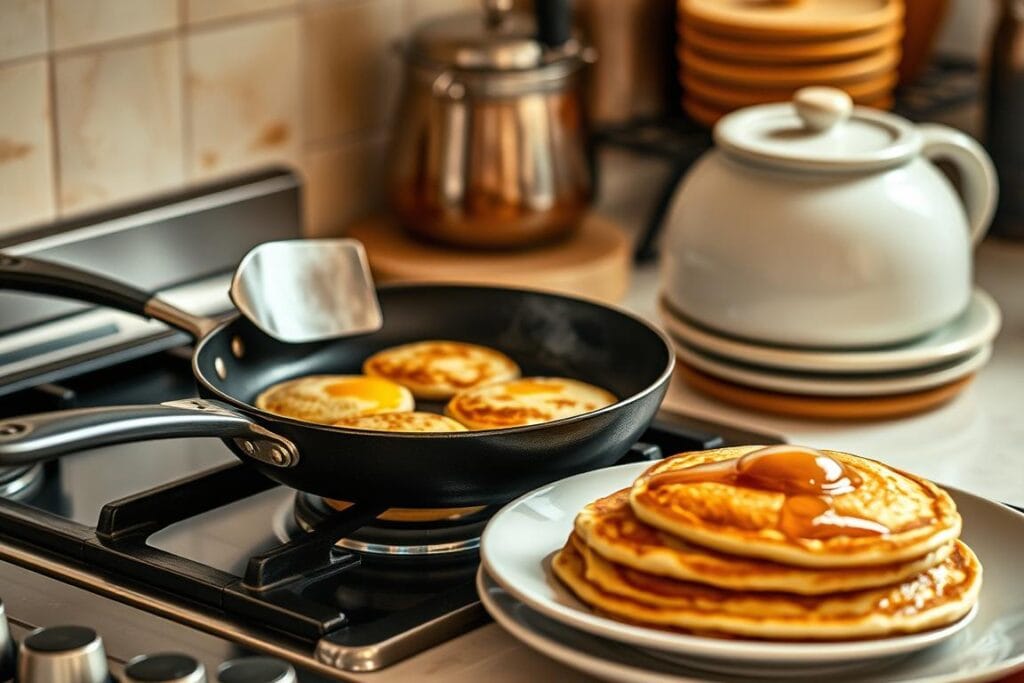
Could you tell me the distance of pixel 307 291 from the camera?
116 centimetres

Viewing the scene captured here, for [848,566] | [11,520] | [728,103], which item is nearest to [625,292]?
[728,103]

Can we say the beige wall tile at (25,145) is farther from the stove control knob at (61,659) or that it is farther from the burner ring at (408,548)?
the stove control knob at (61,659)

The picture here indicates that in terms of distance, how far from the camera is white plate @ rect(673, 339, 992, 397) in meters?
1.25

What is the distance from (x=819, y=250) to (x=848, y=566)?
522mm

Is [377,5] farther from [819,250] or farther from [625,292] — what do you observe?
[819,250]

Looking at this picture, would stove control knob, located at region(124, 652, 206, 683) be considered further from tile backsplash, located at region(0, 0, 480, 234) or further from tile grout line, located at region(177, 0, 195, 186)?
tile grout line, located at region(177, 0, 195, 186)

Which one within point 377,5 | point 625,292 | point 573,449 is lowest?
point 625,292

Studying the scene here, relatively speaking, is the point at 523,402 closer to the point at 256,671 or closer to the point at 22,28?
the point at 256,671

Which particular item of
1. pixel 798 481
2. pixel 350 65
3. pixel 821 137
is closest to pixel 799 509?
pixel 798 481

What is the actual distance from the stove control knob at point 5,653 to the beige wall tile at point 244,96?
28.9 inches

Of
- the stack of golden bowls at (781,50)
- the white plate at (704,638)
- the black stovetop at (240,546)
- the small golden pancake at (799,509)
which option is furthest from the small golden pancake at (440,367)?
the stack of golden bowls at (781,50)

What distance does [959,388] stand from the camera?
51.5 inches

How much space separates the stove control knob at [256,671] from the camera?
28.6 inches

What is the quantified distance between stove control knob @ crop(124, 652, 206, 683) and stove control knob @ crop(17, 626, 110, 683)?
18 millimetres
